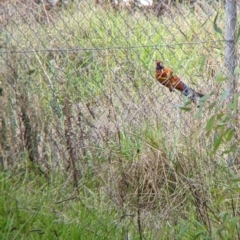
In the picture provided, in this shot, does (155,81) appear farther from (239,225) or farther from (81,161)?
(239,225)

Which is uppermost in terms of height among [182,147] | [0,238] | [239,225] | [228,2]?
[228,2]

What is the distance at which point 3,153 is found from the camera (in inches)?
188

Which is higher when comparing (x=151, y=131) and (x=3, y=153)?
(x=3, y=153)

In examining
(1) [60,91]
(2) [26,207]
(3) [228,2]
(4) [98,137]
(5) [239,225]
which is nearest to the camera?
(5) [239,225]

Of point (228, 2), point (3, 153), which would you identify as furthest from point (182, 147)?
point (3, 153)

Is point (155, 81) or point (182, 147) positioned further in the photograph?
point (155, 81)

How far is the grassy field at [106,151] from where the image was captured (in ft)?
12.0

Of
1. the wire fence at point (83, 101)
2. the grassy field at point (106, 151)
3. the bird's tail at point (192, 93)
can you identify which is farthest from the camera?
the wire fence at point (83, 101)

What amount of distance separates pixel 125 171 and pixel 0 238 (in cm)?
120

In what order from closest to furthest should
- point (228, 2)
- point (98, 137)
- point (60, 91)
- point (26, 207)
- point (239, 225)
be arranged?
point (239, 225)
point (26, 207)
point (228, 2)
point (98, 137)
point (60, 91)

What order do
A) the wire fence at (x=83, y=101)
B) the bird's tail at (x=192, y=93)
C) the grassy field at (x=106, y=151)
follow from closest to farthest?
the grassy field at (x=106, y=151), the bird's tail at (x=192, y=93), the wire fence at (x=83, y=101)

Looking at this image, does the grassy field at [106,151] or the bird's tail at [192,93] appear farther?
the bird's tail at [192,93]

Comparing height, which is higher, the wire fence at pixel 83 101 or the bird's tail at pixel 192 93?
the wire fence at pixel 83 101

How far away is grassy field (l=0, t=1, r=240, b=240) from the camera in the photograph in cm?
Result: 367
